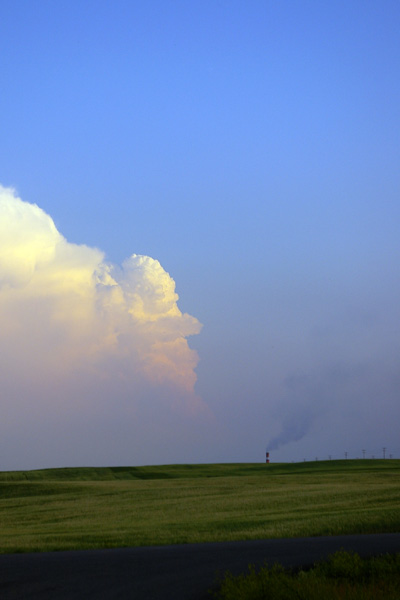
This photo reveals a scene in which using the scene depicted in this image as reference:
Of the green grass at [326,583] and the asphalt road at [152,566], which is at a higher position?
the green grass at [326,583]

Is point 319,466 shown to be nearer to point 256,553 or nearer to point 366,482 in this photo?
point 366,482

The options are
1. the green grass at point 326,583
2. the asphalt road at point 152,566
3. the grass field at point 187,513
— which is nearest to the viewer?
the green grass at point 326,583

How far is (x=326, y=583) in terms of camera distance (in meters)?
13.5

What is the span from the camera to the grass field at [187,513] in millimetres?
24673

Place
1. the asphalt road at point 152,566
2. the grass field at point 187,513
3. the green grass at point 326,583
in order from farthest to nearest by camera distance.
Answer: the grass field at point 187,513, the asphalt road at point 152,566, the green grass at point 326,583

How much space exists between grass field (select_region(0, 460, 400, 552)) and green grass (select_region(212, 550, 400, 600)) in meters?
9.07

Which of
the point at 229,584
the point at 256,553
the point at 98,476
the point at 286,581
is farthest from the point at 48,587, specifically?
the point at 98,476

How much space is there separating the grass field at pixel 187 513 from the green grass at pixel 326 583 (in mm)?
9072

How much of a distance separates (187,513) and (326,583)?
21829 millimetres

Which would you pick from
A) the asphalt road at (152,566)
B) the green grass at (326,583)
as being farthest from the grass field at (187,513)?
the green grass at (326,583)

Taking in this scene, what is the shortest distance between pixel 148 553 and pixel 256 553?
3.06 metres

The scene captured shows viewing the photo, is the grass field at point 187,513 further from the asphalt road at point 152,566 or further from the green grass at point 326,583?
the green grass at point 326,583

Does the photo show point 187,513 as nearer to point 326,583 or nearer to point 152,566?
point 152,566

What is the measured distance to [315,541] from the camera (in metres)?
21.1
